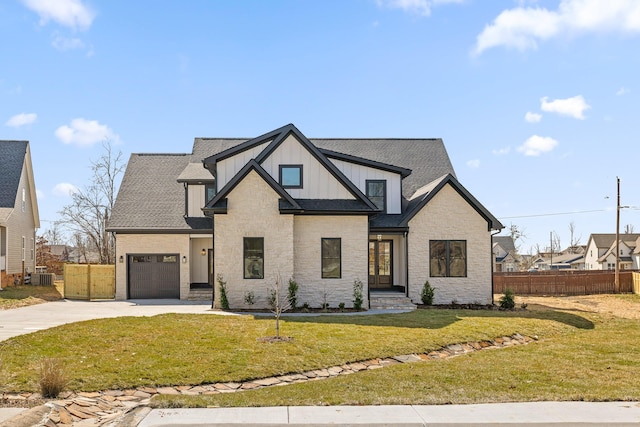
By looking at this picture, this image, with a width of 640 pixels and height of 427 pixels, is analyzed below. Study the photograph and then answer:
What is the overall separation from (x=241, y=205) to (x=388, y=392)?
11700 mm

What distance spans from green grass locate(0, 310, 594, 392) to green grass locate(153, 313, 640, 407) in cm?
121

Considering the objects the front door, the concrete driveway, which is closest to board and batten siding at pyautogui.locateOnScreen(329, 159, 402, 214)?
the front door

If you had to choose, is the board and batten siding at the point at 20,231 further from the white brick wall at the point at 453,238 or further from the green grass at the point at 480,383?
the green grass at the point at 480,383

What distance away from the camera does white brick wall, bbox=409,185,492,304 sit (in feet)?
66.7

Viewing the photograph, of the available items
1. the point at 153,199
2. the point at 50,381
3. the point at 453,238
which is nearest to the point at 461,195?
the point at 453,238

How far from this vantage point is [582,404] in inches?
281

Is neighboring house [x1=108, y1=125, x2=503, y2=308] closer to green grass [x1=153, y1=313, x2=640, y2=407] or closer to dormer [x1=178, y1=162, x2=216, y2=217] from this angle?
dormer [x1=178, y1=162, x2=216, y2=217]

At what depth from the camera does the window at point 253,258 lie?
60.6 ft

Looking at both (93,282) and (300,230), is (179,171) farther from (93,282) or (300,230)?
(300,230)

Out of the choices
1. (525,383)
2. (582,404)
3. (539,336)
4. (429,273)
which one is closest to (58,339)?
(525,383)

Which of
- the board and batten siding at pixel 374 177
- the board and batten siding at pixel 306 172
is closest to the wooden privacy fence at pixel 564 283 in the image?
the board and batten siding at pixel 374 177

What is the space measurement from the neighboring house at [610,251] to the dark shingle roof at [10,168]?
6300cm

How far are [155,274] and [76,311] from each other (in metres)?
4.98

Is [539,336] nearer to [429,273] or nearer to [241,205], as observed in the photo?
[429,273]
